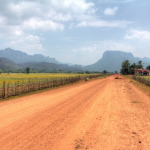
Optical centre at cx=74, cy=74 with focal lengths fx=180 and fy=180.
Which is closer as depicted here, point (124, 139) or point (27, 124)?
point (124, 139)

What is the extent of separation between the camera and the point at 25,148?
5469mm

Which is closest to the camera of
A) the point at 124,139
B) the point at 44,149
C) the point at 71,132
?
the point at 44,149

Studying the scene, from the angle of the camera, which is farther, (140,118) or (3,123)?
(140,118)

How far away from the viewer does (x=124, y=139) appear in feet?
20.9

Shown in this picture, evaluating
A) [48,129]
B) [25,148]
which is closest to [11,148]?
[25,148]

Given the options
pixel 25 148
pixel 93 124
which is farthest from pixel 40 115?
pixel 25 148

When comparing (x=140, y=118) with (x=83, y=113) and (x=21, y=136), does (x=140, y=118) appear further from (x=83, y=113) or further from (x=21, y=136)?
(x=21, y=136)

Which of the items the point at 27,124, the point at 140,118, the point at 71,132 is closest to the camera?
the point at 71,132

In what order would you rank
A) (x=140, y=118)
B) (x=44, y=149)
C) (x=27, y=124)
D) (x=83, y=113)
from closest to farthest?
1. (x=44, y=149)
2. (x=27, y=124)
3. (x=140, y=118)
4. (x=83, y=113)

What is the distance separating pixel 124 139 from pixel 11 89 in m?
14.6

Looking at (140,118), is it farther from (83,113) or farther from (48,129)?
(48,129)

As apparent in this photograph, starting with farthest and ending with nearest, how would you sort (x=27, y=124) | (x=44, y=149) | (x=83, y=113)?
(x=83, y=113)
(x=27, y=124)
(x=44, y=149)

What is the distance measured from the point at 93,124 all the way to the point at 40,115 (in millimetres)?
3046

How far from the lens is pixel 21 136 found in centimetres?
647
